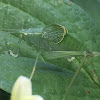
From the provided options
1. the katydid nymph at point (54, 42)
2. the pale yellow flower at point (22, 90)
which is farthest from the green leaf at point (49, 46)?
the pale yellow flower at point (22, 90)

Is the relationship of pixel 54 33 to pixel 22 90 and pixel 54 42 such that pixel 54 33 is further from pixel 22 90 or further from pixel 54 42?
pixel 22 90

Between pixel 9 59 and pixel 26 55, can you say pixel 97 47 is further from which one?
pixel 9 59

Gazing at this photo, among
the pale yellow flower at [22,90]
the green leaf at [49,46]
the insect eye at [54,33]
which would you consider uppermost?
the pale yellow flower at [22,90]

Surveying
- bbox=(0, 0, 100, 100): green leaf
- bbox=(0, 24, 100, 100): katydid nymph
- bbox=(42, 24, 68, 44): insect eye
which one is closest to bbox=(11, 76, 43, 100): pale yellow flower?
bbox=(0, 0, 100, 100): green leaf

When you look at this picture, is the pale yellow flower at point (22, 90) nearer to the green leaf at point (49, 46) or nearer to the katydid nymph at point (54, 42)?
the green leaf at point (49, 46)

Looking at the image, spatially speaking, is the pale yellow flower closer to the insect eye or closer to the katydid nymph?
the katydid nymph

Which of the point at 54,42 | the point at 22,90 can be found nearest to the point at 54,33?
the point at 54,42

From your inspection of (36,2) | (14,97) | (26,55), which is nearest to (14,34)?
(26,55)

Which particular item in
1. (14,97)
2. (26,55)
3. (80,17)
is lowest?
(26,55)
